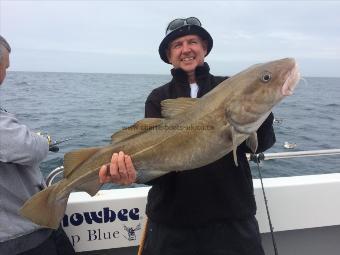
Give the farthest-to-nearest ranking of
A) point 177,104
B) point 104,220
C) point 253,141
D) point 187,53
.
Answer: point 104,220
point 187,53
point 177,104
point 253,141

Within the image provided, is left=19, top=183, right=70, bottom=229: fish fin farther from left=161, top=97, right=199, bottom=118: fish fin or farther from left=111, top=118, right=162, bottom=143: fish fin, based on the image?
left=161, top=97, right=199, bottom=118: fish fin

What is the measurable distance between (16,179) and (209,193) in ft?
5.40

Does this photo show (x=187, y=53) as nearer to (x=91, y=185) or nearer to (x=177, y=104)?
(x=177, y=104)

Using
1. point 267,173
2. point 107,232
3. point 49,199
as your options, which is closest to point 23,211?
point 49,199

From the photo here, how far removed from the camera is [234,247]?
10.7 ft

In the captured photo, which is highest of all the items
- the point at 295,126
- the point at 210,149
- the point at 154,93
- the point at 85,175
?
the point at 154,93

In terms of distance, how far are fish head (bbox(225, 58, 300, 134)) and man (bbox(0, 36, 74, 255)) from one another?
1653 mm

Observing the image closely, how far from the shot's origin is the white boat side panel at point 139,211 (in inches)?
165

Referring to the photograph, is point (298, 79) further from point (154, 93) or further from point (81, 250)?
point (81, 250)

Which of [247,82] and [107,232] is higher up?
[247,82]

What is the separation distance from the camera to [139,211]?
14.2 feet

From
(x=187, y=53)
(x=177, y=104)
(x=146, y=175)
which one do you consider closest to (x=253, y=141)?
(x=177, y=104)

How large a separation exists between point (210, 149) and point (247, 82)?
62 centimetres

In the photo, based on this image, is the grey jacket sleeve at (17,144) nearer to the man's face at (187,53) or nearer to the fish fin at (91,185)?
the fish fin at (91,185)
